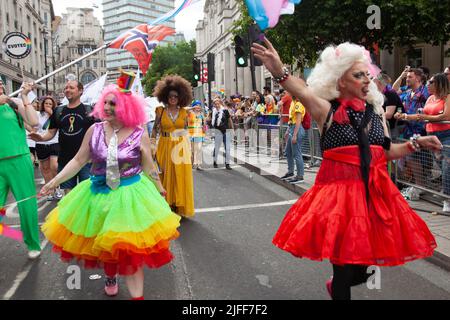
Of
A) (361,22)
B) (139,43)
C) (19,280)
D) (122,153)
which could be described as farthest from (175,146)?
(361,22)

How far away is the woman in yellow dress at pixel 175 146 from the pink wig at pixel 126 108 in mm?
2927

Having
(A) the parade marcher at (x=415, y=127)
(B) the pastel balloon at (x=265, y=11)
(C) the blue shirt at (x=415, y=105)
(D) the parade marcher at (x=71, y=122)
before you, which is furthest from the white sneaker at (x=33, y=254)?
(C) the blue shirt at (x=415, y=105)

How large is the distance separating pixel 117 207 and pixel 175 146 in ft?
11.3

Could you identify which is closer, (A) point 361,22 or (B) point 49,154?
(B) point 49,154

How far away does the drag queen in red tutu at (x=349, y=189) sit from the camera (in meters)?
2.78

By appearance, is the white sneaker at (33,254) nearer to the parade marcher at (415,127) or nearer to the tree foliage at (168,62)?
the parade marcher at (415,127)

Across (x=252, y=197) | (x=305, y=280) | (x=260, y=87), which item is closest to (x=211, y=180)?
(x=252, y=197)

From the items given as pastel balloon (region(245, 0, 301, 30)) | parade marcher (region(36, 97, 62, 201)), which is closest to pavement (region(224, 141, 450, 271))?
pastel balloon (region(245, 0, 301, 30))

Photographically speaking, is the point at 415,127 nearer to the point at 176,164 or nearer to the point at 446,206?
the point at 446,206

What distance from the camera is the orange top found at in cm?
648

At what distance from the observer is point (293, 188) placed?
8836 mm

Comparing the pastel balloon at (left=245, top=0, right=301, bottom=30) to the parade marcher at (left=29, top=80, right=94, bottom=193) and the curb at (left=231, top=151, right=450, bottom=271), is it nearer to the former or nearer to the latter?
the curb at (left=231, top=151, right=450, bottom=271)

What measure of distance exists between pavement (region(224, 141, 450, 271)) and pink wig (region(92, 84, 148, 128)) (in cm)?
320
